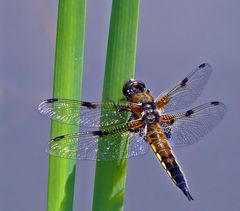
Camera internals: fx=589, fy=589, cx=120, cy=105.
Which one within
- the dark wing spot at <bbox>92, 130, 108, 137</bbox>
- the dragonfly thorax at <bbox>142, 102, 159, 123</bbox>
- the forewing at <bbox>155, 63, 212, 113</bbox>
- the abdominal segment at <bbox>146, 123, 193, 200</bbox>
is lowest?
the abdominal segment at <bbox>146, 123, 193, 200</bbox>

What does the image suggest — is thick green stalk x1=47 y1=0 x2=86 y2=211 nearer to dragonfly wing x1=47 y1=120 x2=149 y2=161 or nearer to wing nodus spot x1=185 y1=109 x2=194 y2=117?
dragonfly wing x1=47 y1=120 x2=149 y2=161

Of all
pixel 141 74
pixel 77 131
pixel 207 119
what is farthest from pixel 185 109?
pixel 141 74

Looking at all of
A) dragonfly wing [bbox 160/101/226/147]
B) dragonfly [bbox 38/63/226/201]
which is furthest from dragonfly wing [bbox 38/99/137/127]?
dragonfly wing [bbox 160/101/226/147]

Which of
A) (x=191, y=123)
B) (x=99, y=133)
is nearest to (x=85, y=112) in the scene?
(x=99, y=133)

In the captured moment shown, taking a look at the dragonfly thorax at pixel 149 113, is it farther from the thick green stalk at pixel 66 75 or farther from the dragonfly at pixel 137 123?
the thick green stalk at pixel 66 75

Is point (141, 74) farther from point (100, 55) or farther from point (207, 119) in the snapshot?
point (207, 119)
